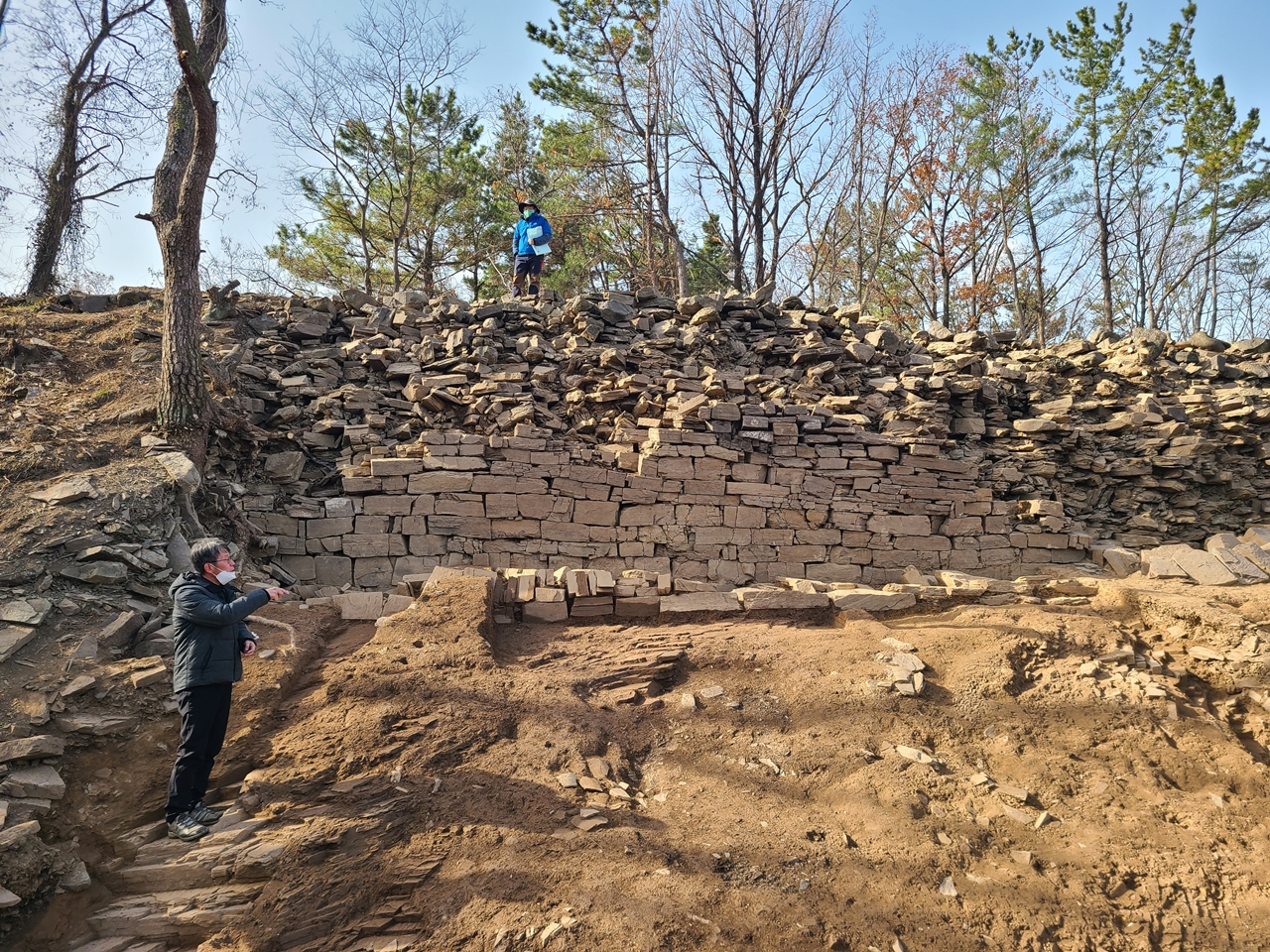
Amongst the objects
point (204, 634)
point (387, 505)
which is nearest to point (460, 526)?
point (387, 505)

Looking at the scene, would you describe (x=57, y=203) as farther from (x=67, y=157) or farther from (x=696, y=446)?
(x=696, y=446)

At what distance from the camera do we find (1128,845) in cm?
397

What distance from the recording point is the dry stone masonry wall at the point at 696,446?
809cm

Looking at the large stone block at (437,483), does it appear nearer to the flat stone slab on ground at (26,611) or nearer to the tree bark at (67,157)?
the flat stone slab on ground at (26,611)

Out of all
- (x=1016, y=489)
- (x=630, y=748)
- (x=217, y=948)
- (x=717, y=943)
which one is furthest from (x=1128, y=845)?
(x=1016, y=489)

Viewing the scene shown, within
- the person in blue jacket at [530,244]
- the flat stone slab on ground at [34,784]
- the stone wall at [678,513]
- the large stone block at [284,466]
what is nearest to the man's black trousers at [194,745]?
the flat stone slab on ground at [34,784]

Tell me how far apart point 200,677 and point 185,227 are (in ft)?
20.5

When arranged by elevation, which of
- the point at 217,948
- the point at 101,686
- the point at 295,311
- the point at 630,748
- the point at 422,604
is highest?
the point at 295,311

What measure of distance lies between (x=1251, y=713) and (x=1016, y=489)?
4.62 m

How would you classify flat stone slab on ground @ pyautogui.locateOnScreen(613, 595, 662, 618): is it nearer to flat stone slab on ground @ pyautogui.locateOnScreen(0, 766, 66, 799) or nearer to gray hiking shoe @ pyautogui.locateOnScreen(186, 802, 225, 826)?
gray hiking shoe @ pyautogui.locateOnScreen(186, 802, 225, 826)

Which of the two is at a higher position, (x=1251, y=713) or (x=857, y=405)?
(x=857, y=405)

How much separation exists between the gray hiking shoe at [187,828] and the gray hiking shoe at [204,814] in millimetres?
13

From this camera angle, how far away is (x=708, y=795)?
425 centimetres

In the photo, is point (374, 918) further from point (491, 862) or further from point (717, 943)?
point (717, 943)
